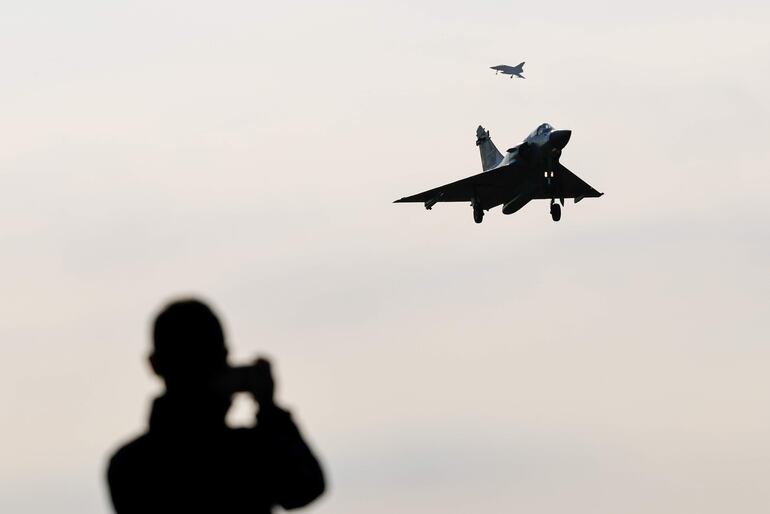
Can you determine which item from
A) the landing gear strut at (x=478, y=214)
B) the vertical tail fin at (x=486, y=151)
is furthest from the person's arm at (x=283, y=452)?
the vertical tail fin at (x=486, y=151)

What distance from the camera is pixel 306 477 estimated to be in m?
6.38

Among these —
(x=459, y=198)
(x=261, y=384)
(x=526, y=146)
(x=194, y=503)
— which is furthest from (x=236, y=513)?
(x=459, y=198)

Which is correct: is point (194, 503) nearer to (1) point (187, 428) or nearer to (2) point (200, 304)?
(1) point (187, 428)

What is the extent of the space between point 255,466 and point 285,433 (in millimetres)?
276

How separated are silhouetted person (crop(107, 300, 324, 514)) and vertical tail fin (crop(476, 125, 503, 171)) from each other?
280ft

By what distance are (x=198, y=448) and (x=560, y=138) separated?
6612 cm

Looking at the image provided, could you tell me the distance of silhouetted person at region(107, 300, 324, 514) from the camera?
6449mm

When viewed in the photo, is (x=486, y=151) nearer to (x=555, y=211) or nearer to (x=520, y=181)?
(x=520, y=181)

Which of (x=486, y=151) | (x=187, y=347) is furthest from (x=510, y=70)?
(x=187, y=347)

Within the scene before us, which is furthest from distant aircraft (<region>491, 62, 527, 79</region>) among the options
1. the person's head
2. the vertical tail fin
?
the person's head

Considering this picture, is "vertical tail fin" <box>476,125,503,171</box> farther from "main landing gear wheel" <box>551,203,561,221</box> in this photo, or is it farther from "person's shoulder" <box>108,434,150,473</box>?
"person's shoulder" <box>108,434,150,473</box>

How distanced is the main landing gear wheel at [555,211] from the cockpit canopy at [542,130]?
3.82 metres

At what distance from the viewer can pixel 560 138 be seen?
71.6 metres

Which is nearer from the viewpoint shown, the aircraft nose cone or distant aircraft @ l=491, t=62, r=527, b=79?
the aircraft nose cone
